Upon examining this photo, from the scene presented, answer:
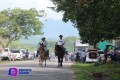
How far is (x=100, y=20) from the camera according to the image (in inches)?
890

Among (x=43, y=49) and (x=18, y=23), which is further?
(x=18, y=23)

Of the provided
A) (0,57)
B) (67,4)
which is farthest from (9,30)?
(67,4)

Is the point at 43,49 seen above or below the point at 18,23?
below

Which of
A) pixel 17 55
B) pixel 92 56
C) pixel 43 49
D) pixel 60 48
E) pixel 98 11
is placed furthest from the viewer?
pixel 17 55

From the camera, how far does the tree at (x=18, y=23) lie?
272 feet

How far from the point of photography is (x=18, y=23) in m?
83.5

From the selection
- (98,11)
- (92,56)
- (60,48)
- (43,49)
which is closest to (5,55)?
(92,56)

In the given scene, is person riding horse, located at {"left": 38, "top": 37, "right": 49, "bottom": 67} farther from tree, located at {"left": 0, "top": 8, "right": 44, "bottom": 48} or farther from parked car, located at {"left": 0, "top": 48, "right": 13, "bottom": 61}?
tree, located at {"left": 0, "top": 8, "right": 44, "bottom": 48}

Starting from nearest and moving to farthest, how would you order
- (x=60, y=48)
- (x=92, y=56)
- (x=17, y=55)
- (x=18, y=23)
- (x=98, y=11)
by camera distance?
1. (x=98, y=11)
2. (x=60, y=48)
3. (x=92, y=56)
4. (x=17, y=55)
5. (x=18, y=23)

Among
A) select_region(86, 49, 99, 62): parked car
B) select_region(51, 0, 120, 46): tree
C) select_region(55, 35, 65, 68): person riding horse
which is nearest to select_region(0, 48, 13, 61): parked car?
select_region(86, 49, 99, 62): parked car

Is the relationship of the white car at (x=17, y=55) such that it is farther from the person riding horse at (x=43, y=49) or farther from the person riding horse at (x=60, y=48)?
the person riding horse at (x=60, y=48)

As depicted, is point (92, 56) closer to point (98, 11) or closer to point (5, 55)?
point (5, 55)

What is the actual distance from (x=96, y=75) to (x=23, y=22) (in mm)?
63022

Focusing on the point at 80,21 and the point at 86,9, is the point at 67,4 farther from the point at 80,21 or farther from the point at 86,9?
the point at 80,21
